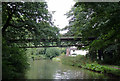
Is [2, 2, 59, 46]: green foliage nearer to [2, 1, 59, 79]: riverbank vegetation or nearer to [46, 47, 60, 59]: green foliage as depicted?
[2, 1, 59, 79]: riverbank vegetation

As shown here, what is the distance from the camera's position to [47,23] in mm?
9781

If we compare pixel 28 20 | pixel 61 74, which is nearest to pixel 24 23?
pixel 28 20

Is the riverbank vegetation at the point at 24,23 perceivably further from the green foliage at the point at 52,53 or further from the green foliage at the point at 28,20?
the green foliage at the point at 52,53

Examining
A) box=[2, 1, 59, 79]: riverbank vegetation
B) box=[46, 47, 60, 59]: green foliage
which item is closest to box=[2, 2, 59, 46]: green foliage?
box=[2, 1, 59, 79]: riverbank vegetation

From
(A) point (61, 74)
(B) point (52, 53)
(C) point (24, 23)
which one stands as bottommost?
(A) point (61, 74)

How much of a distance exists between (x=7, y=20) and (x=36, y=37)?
231 cm

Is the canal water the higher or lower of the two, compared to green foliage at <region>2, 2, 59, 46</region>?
lower

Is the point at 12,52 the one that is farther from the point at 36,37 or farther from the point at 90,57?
the point at 90,57

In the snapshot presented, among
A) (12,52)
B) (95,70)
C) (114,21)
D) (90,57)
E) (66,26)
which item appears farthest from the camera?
(66,26)

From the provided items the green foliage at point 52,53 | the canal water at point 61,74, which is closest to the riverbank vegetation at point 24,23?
the canal water at point 61,74

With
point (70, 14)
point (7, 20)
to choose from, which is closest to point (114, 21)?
point (7, 20)

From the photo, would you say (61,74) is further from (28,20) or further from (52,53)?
(52,53)

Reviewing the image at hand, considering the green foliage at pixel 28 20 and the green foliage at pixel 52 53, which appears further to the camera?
the green foliage at pixel 52 53

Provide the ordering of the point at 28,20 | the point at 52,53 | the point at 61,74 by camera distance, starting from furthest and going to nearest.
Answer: the point at 52,53
the point at 61,74
the point at 28,20
